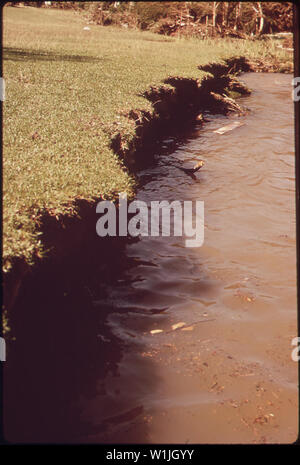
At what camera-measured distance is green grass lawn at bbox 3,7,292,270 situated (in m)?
4.36

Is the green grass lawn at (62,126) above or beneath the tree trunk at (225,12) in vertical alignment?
beneath

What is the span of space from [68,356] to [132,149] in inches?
168

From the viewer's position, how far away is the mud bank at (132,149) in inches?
150

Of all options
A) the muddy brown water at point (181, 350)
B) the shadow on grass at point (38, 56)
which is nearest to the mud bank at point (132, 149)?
the muddy brown water at point (181, 350)

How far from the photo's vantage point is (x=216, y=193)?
7977 millimetres

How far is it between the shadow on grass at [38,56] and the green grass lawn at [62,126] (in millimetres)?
32

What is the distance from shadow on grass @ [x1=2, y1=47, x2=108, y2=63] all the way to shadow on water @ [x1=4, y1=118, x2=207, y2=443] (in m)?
10.6

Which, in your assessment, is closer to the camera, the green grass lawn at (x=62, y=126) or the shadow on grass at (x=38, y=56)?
the green grass lawn at (x=62, y=126)

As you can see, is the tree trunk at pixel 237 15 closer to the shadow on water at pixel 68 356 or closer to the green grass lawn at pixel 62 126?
the green grass lawn at pixel 62 126

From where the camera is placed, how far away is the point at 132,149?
24.1 ft

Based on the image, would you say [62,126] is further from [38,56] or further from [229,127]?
[38,56]

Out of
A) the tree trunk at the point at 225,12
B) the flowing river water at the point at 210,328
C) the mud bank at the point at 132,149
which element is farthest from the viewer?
the tree trunk at the point at 225,12

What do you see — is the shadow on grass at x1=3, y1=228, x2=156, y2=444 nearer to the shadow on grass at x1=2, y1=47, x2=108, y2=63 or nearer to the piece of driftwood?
the piece of driftwood

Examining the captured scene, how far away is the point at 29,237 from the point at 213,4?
3144cm
